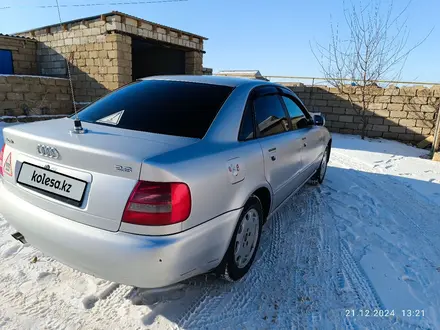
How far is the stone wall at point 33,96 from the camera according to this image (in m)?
8.84

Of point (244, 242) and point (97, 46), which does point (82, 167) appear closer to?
point (244, 242)

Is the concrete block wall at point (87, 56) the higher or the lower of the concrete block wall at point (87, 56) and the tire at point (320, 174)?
the higher

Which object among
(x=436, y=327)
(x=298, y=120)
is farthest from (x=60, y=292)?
(x=298, y=120)

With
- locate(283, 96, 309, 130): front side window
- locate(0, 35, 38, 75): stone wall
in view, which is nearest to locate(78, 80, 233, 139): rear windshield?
locate(283, 96, 309, 130): front side window

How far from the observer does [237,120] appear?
2326 millimetres

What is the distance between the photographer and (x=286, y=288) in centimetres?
233

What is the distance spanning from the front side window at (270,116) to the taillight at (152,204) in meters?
1.24

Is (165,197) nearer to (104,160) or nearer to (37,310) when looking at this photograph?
(104,160)

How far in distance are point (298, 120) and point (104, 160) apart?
100 inches

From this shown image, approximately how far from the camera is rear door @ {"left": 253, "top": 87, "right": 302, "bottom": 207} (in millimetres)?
2621

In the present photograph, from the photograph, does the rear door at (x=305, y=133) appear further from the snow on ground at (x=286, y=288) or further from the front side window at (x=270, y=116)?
the snow on ground at (x=286, y=288)

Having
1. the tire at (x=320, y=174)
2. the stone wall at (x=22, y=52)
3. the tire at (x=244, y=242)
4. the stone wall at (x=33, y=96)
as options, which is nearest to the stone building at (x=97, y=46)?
the stone wall at (x=22, y=52)
